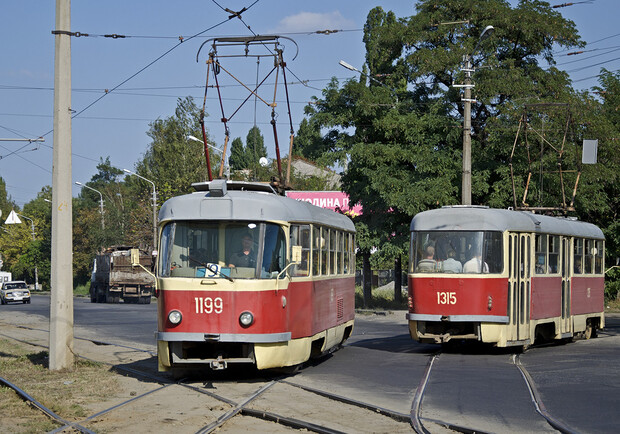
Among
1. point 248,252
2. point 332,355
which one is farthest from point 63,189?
point 332,355

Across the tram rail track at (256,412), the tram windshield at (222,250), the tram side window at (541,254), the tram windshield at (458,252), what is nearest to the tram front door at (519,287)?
the tram windshield at (458,252)

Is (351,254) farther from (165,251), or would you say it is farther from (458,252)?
(165,251)

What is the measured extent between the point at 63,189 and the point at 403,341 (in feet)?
31.7

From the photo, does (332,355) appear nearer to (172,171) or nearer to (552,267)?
(552,267)

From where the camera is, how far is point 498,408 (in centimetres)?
1087

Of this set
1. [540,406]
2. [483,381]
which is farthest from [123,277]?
[540,406]

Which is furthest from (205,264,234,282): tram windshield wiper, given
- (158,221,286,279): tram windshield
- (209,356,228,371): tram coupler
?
(209,356,228,371): tram coupler

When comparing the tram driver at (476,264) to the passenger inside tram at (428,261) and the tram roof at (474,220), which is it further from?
the passenger inside tram at (428,261)

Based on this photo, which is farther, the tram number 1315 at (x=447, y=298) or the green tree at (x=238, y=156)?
the green tree at (x=238, y=156)

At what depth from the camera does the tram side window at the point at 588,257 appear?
22.1 meters

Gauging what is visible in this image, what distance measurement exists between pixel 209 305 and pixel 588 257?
12287 mm

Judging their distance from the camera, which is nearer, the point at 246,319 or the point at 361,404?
the point at 361,404

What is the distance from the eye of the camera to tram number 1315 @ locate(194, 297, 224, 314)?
12898 millimetres

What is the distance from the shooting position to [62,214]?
15000 millimetres
